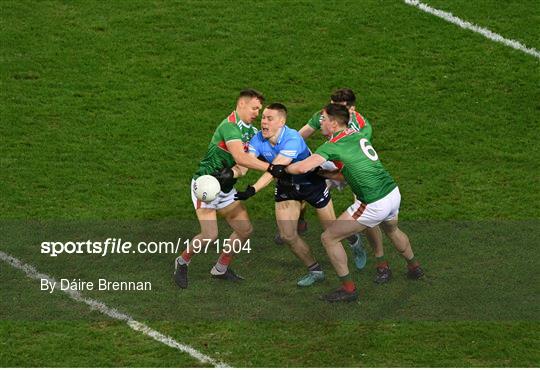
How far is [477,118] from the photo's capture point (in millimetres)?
21047

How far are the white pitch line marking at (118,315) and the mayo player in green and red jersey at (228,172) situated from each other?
1140 millimetres

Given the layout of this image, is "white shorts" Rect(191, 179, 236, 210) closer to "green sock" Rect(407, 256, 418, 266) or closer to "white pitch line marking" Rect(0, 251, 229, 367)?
"white pitch line marking" Rect(0, 251, 229, 367)

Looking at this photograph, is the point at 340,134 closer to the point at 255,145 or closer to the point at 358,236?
the point at 255,145

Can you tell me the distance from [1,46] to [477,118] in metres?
8.22

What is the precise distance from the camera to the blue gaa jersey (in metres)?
16.4

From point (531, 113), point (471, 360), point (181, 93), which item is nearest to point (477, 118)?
point (531, 113)

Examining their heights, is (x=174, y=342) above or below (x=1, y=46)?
below

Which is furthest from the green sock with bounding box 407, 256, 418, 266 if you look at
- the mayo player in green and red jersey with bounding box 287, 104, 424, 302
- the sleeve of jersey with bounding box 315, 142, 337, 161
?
the sleeve of jersey with bounding box 315, 142, 337, 161

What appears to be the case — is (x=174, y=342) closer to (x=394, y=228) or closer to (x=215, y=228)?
(x=215, y=228)

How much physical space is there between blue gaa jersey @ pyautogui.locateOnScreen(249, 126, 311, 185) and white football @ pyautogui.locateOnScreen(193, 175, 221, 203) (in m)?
0.78

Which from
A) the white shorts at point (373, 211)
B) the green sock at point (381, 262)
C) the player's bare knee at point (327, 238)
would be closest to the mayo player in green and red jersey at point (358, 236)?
the green sock at point (381, 262)

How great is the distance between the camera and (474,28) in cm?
2322

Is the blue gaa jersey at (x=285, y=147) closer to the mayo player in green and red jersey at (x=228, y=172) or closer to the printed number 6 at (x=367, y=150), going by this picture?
the mayo player in green and red jersey at (x=228, y=172)

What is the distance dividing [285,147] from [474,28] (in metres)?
7.97
